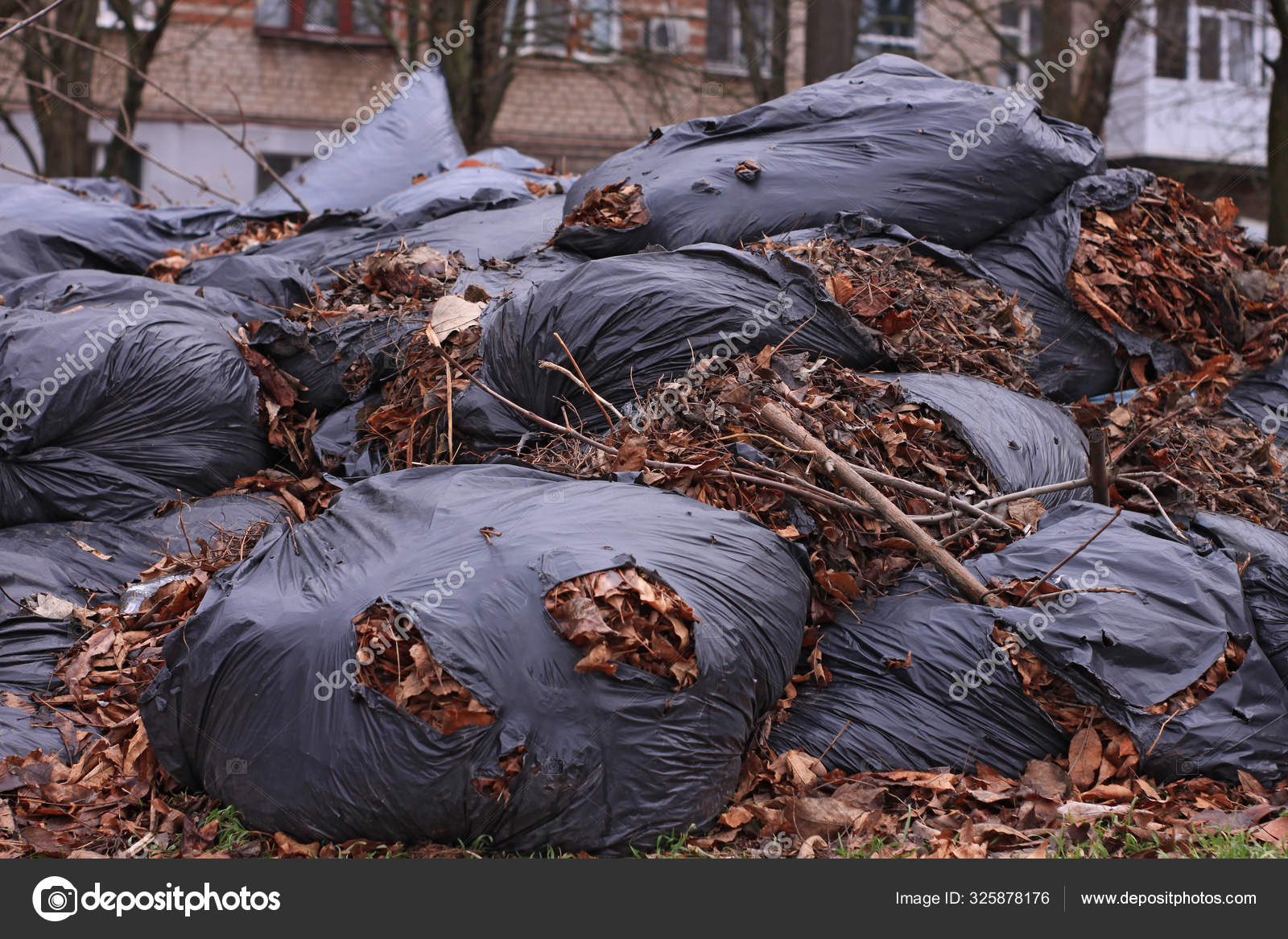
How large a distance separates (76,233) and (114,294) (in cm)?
109

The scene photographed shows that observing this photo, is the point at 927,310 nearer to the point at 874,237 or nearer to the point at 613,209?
the point at 874,237

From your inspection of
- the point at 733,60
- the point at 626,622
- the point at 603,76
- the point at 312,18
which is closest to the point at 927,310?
the point at 626,622

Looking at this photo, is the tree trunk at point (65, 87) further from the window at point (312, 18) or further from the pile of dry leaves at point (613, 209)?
the pile of dry leaves at point (613, 209)

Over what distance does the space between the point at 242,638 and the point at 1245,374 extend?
11.8 ft

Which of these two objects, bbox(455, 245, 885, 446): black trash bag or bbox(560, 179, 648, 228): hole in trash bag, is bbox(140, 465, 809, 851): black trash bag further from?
bbox(560, 179, 648, 228): hole in trash bag

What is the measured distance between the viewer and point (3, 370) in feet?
11.1

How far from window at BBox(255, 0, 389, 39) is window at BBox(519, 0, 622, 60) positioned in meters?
2.23

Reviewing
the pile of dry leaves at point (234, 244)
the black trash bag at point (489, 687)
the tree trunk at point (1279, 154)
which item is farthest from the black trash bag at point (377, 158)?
the tree trunk at point (1279, 154)

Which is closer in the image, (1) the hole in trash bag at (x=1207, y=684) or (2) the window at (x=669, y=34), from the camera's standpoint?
(1) the hole in trash bag at (x=1207, y=684)

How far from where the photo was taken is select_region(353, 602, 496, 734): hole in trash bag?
2213 millimetres

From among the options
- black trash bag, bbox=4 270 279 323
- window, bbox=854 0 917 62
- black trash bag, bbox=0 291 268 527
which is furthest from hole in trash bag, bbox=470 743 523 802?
window, bbox=854 0 917 62

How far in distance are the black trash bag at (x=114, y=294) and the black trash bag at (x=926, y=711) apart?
242 centimetres

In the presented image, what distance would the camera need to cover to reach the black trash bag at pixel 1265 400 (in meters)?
4.02

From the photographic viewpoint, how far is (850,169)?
3982 millimetres
